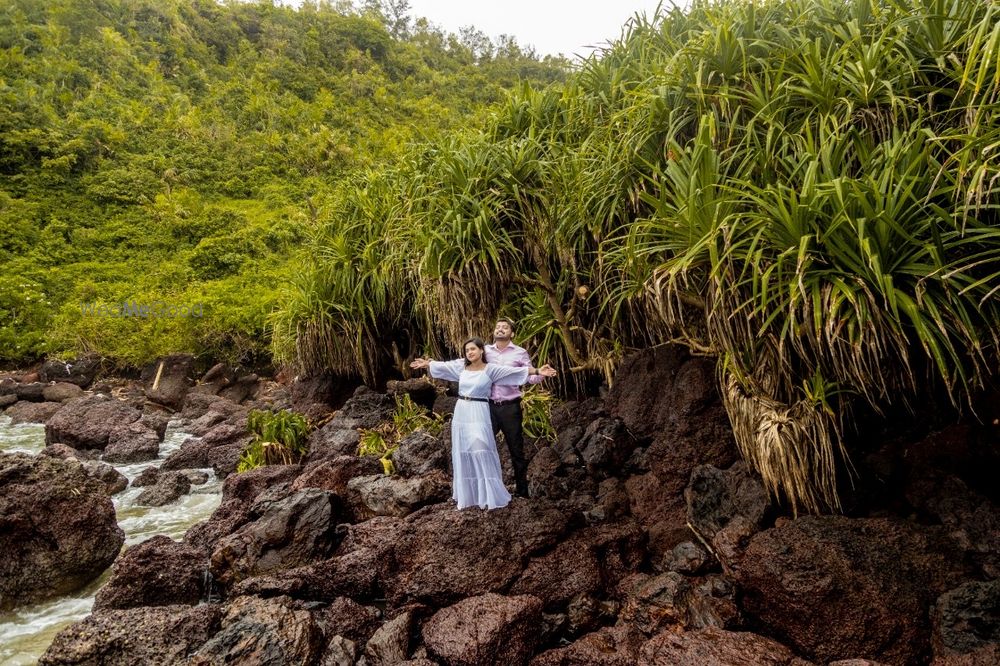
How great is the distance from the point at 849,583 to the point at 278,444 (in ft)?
20.6

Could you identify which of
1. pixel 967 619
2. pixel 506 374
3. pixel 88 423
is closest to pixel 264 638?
pixel 506 374

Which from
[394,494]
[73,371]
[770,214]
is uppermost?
[73,371]

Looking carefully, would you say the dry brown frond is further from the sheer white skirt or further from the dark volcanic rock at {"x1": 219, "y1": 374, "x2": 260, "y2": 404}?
the dark volcanic rock at {"x1": 219, "y1": 374, "x2": 260, "y2": 404}

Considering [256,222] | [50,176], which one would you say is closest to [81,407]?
[256,222]

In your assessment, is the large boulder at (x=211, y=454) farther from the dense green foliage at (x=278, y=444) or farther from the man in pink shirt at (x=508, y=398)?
the man in pink shirt at (x=508, y=398)

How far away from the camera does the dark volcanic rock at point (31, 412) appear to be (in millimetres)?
12367

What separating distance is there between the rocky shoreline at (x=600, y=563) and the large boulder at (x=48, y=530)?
0.12 feet

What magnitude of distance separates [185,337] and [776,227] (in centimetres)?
1598

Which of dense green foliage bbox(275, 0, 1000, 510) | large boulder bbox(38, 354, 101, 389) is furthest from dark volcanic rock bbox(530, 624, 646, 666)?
large boulder bbox(38, 354, 101, 389)

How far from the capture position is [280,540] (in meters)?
4.55

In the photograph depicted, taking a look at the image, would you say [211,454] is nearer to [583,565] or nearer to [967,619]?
[583,565]

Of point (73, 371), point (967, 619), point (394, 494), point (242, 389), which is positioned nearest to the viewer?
point (967, 619)

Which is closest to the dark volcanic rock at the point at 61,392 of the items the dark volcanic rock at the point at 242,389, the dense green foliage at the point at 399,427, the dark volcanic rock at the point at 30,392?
the dark volcanic rock at the point at 30,392

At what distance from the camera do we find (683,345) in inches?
196
